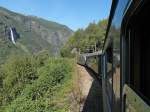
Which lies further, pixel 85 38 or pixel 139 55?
pixel 85 38

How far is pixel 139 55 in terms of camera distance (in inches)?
121

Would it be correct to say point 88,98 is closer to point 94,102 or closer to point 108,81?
point 94,102

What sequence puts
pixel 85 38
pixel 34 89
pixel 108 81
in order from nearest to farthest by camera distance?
1. pixel 108 81
2. pixel 34 89
3. pixel 85 38

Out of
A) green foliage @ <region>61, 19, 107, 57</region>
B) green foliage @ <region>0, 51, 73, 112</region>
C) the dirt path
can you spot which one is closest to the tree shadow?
the dirt path

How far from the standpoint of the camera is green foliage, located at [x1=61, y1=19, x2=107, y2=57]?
186ft

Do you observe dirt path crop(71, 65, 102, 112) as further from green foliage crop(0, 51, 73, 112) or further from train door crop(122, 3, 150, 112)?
train door crop(122, 3, 150, 112)

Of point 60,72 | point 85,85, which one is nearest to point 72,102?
point 85,85

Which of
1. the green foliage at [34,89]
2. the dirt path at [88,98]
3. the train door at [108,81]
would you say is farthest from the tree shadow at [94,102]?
the train door at [108,81]

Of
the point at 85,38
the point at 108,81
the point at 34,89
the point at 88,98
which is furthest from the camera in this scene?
the point at 85,38

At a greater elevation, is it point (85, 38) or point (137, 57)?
point (137, 57)

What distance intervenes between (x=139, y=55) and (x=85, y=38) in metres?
59.1

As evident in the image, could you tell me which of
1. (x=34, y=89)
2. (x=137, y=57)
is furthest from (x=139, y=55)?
(x=34, y=89)

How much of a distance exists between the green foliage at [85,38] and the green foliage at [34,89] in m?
14.8

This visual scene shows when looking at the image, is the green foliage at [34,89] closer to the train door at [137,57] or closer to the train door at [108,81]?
the train door at [108,81]
